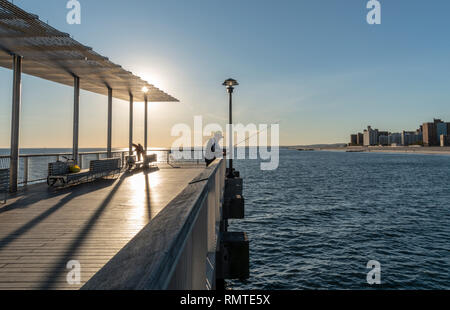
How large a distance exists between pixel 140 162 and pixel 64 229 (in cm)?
1132

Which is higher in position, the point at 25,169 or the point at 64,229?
the point at 25,169

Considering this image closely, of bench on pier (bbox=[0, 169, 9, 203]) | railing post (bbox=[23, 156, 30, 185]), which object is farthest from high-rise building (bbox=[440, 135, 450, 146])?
bench on pier (bbox=[0, 169, 9, 203])

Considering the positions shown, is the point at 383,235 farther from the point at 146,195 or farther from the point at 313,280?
the point at 146,195

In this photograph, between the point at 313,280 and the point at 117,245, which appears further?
the point at 313,280

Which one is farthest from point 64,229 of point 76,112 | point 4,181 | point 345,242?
point 345,242

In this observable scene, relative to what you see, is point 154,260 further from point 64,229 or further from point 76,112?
point 76,112

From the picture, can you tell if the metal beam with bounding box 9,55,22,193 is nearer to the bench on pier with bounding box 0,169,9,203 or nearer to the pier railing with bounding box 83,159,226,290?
the bench on pier with bounding box 0,169,9,203

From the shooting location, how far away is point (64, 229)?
5.28 meters

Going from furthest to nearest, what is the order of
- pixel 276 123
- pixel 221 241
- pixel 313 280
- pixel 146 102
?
pixel 146 102
pixel 276 123
pixel 313 280
pixel 221 241

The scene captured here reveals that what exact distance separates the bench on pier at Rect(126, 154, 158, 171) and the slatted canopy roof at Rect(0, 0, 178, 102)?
3931 mm

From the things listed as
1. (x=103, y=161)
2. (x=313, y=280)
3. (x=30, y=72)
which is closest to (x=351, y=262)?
(x=313, y=280)

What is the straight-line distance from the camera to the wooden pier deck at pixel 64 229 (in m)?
3.60

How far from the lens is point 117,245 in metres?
4.41

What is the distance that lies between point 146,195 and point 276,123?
29.2ft
